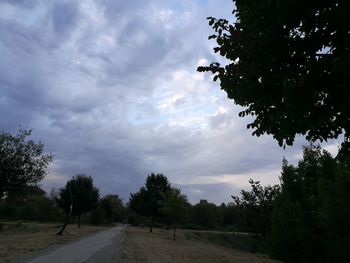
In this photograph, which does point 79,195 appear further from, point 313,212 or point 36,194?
point 313,212

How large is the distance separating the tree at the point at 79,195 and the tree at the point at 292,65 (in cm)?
6613

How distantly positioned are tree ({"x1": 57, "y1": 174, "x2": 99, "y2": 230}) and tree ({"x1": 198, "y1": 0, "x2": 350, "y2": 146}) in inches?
2604

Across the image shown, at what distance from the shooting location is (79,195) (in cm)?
7050

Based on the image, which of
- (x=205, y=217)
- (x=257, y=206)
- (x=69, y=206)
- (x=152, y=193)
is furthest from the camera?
(x=205, y=217)

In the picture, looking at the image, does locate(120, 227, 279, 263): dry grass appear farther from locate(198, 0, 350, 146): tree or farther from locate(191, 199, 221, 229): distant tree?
locate(191, 199, 221, 229): distant tree

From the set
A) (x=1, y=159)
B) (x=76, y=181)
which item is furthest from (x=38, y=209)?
(x=1, y=159)

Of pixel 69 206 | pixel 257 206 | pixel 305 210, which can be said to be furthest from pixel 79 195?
pixel 305 210

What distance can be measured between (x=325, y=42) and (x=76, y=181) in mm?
68714

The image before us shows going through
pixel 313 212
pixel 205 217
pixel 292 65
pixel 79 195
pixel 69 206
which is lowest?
pixel 292 65

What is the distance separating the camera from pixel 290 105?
5910mm

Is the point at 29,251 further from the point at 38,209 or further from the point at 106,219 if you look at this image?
the point at 38,209

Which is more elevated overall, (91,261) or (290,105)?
(290,105)

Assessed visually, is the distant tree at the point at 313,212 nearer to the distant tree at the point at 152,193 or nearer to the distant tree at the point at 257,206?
the distant tree at the point at 257,206

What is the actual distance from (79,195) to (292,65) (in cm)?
6749
